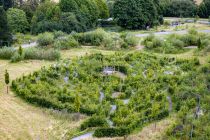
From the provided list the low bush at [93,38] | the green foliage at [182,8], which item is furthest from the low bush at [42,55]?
the green foliage at [182,8]

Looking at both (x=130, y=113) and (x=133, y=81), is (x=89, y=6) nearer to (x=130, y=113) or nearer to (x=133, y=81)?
(x=133, y=81)

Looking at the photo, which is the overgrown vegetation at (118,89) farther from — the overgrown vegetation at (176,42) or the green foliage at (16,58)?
the overgrown vegetation at (176,42)

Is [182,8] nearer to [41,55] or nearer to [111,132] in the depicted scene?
[41,55]

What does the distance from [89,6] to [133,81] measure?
32443 mm

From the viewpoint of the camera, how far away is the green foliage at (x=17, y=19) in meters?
59.7

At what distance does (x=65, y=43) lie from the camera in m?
44.0

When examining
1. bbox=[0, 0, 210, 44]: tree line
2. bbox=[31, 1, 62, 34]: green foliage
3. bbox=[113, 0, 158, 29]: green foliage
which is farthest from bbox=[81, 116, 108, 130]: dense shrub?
bbox=[113, 0, 158, 29]: green foliage

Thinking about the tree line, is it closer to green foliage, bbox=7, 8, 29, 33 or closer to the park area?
green foliage, bbox=7, 8, 29, 33

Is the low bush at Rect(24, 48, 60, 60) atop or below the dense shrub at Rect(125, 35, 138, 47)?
below

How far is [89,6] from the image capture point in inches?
2386

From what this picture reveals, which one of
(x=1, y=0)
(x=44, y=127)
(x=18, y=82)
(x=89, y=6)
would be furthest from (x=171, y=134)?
(x=1, y=0)

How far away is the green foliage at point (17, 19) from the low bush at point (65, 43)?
17.9 meters

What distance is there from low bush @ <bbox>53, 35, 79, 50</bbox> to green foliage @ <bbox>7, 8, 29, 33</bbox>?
17.9 metres

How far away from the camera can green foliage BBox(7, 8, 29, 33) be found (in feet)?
196
